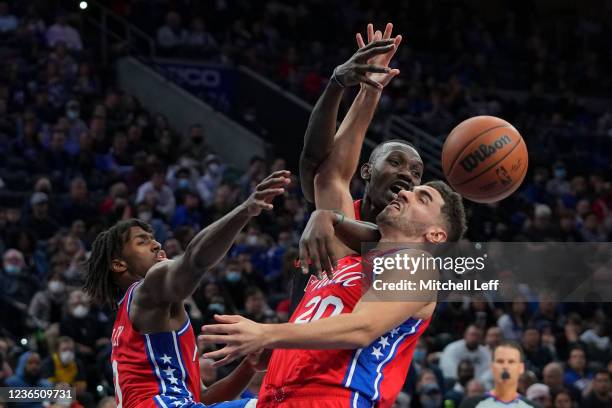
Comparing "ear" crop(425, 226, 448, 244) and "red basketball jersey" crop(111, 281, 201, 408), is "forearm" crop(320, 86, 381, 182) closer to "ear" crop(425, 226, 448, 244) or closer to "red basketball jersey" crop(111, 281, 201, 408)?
"ear" crop(425, 226, 448, 244)

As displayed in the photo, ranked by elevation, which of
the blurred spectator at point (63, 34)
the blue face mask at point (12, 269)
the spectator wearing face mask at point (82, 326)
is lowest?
the spectator wearing face mask at point (82, 326)

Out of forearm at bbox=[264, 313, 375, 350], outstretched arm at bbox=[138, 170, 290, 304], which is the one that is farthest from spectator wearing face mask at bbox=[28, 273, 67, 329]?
forearm at bbox=[264, 313, 375, 350]

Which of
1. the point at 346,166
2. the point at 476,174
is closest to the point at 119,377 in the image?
the point at 346,166

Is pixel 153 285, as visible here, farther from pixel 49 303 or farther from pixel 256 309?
pixel 256 309

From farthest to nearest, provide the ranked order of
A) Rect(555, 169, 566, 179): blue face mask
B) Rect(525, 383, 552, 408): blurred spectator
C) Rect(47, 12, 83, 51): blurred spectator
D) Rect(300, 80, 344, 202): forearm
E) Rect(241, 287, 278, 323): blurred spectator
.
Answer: Rect(555, 169, 566, 179): blue face mask
Rect(47, 12, 83, 51): blurred spectator
Rect(241, 287, 278, 323): blurred spectator
Rect(525, 383, 552, 408): blurred spectator
Rect(300, 80, 344, 202): forearm

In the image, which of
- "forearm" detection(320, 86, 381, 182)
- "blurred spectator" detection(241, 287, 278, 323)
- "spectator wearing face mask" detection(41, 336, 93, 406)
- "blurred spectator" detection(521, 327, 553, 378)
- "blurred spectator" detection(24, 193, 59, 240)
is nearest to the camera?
"forearm" detection(320, 86, 381, 182)

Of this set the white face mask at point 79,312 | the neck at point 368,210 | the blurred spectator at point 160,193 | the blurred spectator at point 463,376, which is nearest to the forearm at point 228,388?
the neck at point 368,210

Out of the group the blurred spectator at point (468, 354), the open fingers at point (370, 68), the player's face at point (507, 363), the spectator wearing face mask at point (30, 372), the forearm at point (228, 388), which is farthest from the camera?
the blurred spectator at point (468, 354)

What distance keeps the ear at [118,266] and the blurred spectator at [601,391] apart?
6.09 meters

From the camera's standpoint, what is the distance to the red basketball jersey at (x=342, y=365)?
12.6 feet

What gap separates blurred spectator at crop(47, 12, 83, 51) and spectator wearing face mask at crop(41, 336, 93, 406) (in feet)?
22.0

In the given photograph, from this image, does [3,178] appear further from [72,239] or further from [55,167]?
[72,239]

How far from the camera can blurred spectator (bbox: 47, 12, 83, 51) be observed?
1440 centimetres

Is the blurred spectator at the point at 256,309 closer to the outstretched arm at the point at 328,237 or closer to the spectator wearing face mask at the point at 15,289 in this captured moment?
the spectator wearing face mask at the point at 15,289
